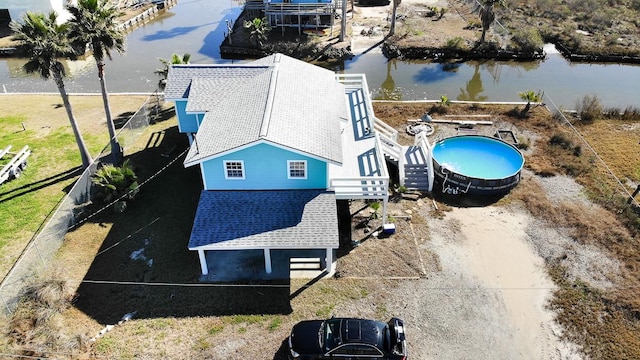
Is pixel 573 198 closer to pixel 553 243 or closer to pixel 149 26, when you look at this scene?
pixel 553 243

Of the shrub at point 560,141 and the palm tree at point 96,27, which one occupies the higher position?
the palm tree at point 96,27

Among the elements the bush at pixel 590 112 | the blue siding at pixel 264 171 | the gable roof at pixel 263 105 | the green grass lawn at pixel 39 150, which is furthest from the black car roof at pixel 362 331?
the bush at pixel 590 112

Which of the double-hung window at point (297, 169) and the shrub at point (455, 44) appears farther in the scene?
the shrub at point (455, 44)

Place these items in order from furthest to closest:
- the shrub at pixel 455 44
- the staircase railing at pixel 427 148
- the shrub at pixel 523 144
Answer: the shrub at pixel 455 44 < the shrub at pixel 523 144 < the staircase railing at pixel 427 148

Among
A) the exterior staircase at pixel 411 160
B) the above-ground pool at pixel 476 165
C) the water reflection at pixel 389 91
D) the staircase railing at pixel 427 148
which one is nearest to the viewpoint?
the above-ground pool at pixel 476 165

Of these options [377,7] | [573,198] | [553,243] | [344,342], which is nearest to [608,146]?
[573,198]

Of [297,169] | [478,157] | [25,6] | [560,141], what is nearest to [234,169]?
[297,169]

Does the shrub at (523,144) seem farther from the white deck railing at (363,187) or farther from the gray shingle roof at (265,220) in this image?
the gray shingle roof at (265,220)

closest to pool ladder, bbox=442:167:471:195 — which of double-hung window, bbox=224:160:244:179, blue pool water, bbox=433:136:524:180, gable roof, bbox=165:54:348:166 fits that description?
blue pool water, bbox=433:136:524:180
